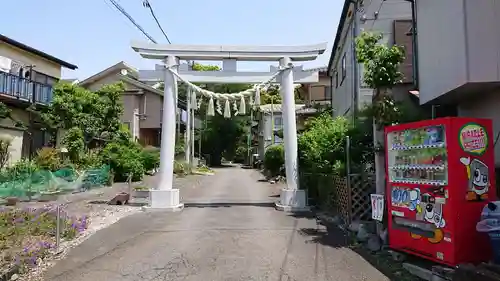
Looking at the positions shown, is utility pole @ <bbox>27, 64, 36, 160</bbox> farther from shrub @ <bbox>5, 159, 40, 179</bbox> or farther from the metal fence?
the metal fence

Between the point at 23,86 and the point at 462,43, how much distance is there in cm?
2096

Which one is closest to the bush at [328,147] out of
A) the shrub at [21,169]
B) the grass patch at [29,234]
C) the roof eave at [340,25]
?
the roof eave at [340,25]

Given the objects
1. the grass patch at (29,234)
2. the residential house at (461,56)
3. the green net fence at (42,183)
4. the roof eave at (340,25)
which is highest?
the roof eave at (340,25)

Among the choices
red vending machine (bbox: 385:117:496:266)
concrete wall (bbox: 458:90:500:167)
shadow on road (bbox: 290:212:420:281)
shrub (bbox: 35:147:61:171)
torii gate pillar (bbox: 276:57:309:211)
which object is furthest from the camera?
shrub (bbox: 35:147:61:171)

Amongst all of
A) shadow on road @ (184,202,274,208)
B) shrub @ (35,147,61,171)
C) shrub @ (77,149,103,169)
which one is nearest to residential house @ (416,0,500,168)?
shadow on road @ (184,202,274,208)

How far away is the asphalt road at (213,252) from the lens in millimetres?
5785

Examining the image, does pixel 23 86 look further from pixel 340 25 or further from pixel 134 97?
pixel 340 25

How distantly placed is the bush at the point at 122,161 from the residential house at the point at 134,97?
439 inches

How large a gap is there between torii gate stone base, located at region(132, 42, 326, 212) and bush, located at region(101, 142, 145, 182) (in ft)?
30.2

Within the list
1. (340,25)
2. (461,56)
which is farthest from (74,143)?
(461,56)

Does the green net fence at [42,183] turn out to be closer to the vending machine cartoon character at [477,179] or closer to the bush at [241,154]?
the vending machine cartoon character at [477,179]

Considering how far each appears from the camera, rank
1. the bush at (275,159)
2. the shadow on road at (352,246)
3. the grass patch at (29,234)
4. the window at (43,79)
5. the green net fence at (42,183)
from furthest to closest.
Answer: the bush at (275,159) → the window at (43,79) → the green net fence at (42,183) → the grass patch at (29,234) → the shadow on road at (352,246)

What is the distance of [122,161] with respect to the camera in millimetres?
21219

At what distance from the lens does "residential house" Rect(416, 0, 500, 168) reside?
22.0 ft
